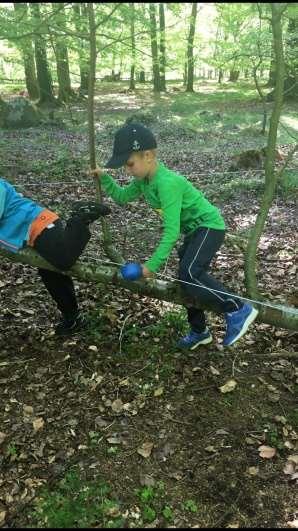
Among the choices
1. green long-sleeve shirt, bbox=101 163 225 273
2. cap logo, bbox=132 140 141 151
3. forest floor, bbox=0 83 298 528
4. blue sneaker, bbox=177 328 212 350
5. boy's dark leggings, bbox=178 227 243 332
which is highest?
cap logo, bbox=132 140 141 151

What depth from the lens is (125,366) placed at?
417 cm

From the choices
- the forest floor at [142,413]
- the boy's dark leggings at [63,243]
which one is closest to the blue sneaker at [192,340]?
the forest floor at [142,413]

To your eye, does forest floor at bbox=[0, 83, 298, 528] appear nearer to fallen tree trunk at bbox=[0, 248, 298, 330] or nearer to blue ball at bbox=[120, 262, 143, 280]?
fallen tree trunk at bbox=[0, 248, 298, 330]

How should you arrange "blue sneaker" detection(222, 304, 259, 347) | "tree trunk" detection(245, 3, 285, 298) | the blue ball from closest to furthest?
1. the blue ball
2. "tree trunk" detection(245, 3, 285, 298)
3. "blue sneaker" detection(222, 304, 259, 347)

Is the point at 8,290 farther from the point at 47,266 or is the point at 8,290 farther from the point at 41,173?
the point at 41,173

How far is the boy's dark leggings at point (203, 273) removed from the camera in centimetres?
386

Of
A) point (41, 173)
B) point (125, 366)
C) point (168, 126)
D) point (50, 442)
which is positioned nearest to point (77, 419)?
point (50, 442)

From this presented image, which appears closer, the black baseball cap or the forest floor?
the forest floor

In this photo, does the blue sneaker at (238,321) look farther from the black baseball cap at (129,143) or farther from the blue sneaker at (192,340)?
the black baseball cap at (129,143)

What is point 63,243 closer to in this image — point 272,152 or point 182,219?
point 182,219

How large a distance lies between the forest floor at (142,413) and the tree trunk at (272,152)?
75cm

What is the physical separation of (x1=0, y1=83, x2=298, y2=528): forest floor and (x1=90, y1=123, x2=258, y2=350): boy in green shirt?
665mm

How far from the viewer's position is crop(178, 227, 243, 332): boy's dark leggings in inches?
152

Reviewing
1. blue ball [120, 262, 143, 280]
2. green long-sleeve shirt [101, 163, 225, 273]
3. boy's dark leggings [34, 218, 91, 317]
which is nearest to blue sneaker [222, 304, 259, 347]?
green long-sleeve shirt [101, 163, 225, 273]
